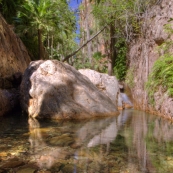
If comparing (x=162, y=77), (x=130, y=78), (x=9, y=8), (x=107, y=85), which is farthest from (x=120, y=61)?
(x=9, y=8)

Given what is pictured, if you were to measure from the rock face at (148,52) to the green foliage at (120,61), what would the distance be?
130 cm

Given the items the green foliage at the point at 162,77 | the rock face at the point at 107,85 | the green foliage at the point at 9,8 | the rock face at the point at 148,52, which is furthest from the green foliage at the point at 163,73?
the green foliage at the point at 9,8

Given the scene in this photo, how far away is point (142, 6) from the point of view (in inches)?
370

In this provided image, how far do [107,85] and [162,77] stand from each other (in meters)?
3.02

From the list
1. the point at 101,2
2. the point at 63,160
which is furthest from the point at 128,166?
the point at 101,2

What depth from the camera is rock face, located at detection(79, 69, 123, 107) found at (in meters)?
9.11

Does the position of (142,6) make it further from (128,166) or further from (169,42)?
(128,166)

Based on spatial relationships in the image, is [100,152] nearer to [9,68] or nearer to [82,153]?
[82,153]

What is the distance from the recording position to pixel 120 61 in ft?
40.8

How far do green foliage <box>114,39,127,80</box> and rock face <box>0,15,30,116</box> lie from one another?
213 inches

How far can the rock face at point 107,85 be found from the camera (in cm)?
911

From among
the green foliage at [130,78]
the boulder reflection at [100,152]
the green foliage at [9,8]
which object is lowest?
the boulder reflection at [100,152]

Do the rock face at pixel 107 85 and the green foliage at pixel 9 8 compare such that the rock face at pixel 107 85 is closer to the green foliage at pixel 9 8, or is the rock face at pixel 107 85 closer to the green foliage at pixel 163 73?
the green foliage at pixel 163 73

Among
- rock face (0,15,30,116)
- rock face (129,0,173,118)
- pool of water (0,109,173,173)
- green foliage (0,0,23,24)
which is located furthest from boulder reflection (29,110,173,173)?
green foliage (0,0,23,24)
